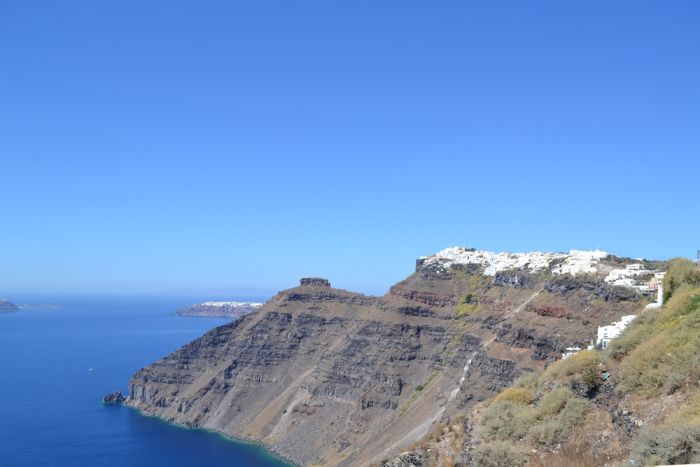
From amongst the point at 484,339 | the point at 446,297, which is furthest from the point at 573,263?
the point at 446,297

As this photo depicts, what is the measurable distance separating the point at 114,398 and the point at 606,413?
15184 centimetres

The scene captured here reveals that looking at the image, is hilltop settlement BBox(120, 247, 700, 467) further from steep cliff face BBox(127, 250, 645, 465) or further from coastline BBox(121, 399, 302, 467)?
coastline BBox(121, 399, 302, 467)

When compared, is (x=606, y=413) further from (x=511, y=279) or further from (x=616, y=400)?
(x=511, y=279)


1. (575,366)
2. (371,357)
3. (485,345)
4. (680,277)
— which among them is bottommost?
(371,357)

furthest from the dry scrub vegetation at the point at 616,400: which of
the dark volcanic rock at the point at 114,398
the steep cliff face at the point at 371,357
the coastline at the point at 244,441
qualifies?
the dark volcanic rock at the point at 114,398

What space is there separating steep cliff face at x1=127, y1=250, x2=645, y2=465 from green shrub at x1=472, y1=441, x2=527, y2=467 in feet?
202

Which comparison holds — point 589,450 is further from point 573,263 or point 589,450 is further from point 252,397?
point 252,397

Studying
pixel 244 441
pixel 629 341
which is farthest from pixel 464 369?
pixel 629 341

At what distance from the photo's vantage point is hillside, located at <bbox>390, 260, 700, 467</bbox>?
58.0ft

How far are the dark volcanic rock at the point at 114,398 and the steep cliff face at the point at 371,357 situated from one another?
9.45ft

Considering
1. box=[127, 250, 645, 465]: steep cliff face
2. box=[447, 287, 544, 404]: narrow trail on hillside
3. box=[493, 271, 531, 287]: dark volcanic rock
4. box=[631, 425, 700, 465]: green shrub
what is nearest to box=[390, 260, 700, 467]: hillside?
box=[631, 425, 700, 465]: green shrub

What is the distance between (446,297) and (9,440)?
86.3 metres

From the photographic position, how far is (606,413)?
22031 millimetres

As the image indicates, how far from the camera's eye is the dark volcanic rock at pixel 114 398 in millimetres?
151625
